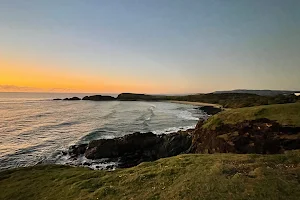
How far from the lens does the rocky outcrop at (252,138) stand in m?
23.1

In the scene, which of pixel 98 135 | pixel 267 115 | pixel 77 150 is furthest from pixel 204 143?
pixel 98 135

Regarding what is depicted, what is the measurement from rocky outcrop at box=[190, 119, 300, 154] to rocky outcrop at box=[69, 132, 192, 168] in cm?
811

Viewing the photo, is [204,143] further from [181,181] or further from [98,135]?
[98,135]

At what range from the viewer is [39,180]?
1880 cm

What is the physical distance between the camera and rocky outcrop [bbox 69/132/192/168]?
1462 inches

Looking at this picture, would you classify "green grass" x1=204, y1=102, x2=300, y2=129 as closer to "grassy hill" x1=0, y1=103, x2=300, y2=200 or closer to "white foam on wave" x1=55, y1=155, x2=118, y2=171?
"grassy hill" x1=0, y1=103, x2=300, y2=200

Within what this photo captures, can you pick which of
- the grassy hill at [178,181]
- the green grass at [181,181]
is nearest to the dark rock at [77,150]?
the grassy hill at [178,181]

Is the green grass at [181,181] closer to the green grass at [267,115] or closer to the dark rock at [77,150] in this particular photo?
the green grass at [267,115]

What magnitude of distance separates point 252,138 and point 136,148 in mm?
19343

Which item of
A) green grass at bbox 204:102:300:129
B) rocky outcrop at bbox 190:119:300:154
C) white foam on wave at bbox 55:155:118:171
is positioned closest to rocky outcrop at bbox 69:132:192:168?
white foam on wave at bbox 55:155:118:171

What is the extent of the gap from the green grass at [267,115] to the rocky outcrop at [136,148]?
27.2 feet

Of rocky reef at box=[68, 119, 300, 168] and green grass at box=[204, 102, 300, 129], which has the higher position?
green grass at box=[204, 102, 300, 129]

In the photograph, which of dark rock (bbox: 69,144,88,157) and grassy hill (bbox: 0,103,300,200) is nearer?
grassy hill (bbox: 0,103,300,200)

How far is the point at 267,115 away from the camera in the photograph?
27.5m
